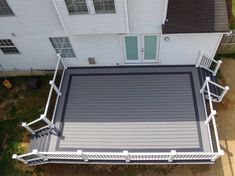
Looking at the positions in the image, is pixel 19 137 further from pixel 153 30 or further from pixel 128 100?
pixel 153 30

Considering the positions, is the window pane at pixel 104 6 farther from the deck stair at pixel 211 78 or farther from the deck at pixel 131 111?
the deck stair at pixel 211 78

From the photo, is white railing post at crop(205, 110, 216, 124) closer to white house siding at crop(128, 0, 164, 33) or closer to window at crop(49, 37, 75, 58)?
white house siding at crop(128, 0, 164, 33)

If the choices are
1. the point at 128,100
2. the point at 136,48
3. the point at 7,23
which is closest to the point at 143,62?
the point at 136,48

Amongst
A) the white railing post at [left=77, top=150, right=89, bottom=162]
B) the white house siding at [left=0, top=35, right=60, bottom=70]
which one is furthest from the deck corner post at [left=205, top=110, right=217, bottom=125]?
the white house siding at [left=0, top=35, right=60, bottom=70]

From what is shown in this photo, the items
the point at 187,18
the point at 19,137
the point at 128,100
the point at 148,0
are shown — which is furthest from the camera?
the point at 19,137

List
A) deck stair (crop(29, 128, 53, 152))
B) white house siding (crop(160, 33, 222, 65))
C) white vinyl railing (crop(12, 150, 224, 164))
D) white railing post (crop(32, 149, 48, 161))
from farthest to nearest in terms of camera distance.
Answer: deck stair (crop(29, 128, 53, 152)) < white house siding (crop(160, 33, 222, 65)) < white railing post (crop(32, 149, 48, 161)) < white vinyl railing (crop(12, 150, 224, 164))

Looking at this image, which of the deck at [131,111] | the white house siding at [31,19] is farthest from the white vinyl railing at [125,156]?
the white house siding at [31,19]
